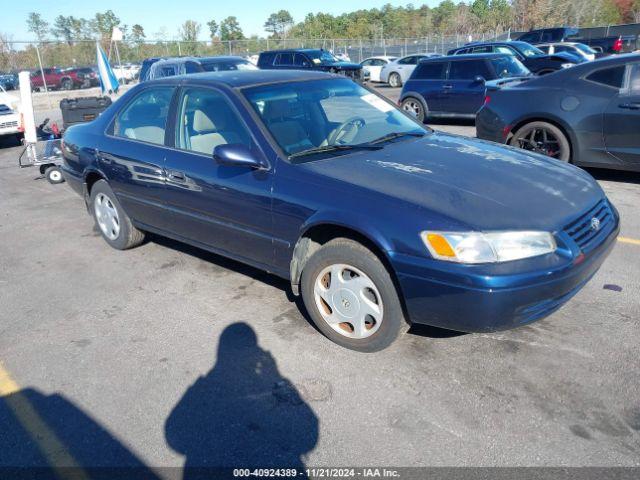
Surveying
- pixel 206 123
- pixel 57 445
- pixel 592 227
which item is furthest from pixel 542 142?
pixel 57 445

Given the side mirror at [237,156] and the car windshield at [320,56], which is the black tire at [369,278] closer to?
the side mirror at [237,156]

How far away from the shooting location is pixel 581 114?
638 centimetres

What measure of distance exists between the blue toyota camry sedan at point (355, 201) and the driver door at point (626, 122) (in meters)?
2.93

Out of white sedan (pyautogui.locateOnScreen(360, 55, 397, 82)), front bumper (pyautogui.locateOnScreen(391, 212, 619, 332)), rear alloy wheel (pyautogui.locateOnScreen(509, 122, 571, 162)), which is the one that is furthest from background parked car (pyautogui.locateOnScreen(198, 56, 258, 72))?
white sedan (pyautogui.locateOnScreen(360, 55, 397, 82))

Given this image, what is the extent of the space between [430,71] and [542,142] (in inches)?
233

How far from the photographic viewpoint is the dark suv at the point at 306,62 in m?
18.8

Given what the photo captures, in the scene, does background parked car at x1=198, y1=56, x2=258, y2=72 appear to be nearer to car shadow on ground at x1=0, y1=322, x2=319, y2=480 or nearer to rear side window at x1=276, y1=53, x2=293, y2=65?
rear side window at x1=276, y1=53, x2=293, y2=65

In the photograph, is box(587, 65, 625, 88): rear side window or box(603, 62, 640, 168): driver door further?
box(587, 65, 625, 88): rear side window

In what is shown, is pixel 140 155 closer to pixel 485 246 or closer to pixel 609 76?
pixel 485 246

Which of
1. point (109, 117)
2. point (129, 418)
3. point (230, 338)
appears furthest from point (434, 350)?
point (109, 117)

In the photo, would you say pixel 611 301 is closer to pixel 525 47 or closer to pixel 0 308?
pixel 0 308

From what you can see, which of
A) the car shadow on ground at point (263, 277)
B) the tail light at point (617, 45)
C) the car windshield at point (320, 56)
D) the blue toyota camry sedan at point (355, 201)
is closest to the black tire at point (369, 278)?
the blue toyota camry sedan at point (355, 201)

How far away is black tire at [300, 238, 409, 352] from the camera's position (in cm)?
299

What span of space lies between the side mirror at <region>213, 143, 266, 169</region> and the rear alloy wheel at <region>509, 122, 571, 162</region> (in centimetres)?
460
